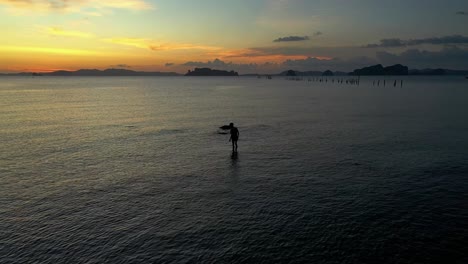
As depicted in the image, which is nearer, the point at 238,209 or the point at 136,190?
the point at 238,209

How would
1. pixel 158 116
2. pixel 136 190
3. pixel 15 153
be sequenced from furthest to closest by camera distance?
pixel 158 116 < pixel 15 153 < pixel 136 190

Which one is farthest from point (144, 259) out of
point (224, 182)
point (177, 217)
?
point (224, 182)

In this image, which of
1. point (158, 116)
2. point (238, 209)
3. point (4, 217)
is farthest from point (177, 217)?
point (158, 116)

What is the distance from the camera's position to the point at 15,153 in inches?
1663

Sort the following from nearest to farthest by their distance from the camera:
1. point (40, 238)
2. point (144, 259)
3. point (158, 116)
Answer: point (144, 259) → point (40, 238) → point (158, 116)

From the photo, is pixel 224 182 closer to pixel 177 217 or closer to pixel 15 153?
pixel 177 217

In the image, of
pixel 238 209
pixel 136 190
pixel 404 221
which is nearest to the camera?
pixel 404 221

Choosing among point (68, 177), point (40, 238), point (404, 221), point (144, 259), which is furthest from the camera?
point (68, 177)

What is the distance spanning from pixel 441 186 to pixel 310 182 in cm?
1120

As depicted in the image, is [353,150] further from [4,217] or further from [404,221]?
[4,217]

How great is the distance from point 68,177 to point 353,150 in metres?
32.8

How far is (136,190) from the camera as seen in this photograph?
29.5 m

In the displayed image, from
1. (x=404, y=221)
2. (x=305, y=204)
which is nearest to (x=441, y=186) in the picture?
(x=404, y=221)

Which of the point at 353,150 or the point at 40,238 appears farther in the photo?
the point at 353,150
